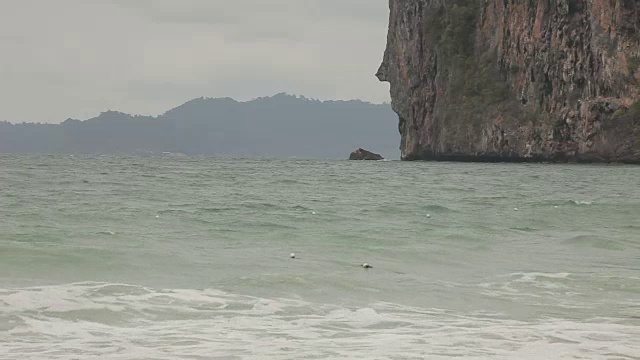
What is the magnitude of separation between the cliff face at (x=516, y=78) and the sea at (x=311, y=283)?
5044cm

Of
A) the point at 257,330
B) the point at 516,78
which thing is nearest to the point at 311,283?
the point at 257,330

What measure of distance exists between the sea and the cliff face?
50440 millimetres

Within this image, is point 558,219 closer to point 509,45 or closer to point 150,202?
point 150,202

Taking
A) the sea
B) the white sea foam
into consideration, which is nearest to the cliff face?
the sea

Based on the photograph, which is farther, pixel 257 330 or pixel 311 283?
pixel 311 283

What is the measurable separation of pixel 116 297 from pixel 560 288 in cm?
543

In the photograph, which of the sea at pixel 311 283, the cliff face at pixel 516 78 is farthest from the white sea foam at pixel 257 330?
the cliff face at pixel 516 78

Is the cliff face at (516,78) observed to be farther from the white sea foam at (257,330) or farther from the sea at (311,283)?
the white sea foam at (257,330)

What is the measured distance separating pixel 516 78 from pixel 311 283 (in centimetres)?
7800

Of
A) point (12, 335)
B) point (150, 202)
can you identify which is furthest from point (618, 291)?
point (150, 202)

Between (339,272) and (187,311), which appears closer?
(187,311)

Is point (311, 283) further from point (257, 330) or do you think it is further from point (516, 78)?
point (516, 78)

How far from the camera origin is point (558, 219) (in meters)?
22.6

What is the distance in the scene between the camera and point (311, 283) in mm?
11500
